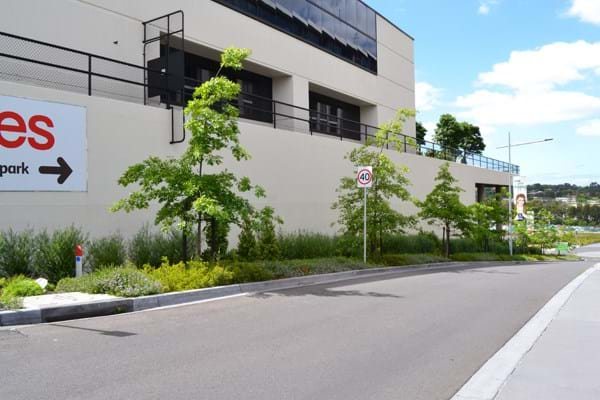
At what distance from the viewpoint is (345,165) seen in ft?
76.3

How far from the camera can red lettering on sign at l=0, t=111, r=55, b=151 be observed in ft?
36.4

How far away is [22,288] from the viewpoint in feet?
30.2

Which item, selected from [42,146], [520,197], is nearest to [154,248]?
[42,146]

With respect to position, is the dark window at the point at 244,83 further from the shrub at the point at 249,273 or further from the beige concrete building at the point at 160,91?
the shrub at the point at 249,273

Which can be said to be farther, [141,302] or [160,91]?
[160,91]

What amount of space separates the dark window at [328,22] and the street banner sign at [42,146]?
386 inches

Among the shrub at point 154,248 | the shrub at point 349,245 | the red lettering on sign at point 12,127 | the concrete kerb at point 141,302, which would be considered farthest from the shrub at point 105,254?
the shrub at point 349,245

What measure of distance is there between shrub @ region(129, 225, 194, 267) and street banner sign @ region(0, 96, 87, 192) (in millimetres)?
1894

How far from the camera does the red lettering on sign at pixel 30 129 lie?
1110cm

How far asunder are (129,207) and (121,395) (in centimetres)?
742

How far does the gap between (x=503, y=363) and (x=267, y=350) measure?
2.88 metres

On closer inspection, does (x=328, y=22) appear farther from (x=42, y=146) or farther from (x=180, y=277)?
(x=180, y=277)

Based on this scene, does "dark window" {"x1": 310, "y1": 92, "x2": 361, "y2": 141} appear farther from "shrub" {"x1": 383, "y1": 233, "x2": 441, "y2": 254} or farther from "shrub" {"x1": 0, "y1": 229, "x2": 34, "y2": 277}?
"shrub" {"x1": 0, "y1": 229, "x2": 34, "y2": 277}

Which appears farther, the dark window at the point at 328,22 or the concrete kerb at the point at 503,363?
the dark window at the point at 328,22
